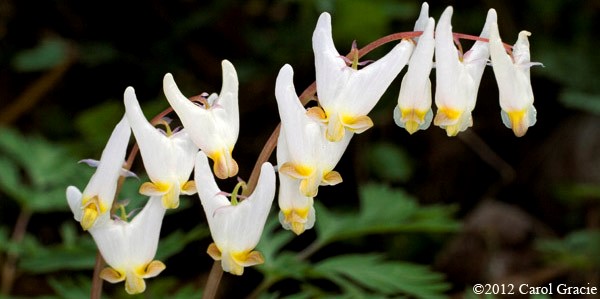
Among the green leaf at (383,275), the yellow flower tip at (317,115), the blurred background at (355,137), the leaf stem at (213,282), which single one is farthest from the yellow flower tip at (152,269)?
the blurred background at (355,137)

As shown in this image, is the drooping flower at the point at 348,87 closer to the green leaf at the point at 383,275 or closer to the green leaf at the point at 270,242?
the green leaf at the point at 383,275

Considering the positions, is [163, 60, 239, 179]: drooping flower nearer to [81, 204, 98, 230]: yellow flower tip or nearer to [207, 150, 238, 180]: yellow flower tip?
[207, 150, 238, 180]: yellow flower tip

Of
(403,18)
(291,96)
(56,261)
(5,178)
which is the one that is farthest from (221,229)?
(403,18)

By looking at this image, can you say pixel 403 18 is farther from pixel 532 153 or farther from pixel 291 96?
pixel 291 96

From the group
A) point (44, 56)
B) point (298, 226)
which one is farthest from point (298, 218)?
point (44, 56)

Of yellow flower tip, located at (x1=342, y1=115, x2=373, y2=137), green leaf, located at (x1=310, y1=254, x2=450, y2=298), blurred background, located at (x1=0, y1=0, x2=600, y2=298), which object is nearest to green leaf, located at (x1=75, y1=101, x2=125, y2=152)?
blurred background, located at (x1=0, y1=0, x2=600, y2=298)
